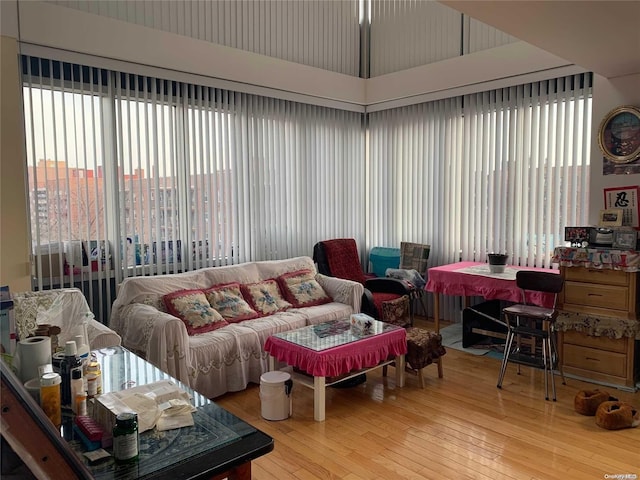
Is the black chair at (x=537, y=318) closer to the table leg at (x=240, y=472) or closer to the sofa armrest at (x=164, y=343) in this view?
the sofa armrest at (x=164, y=343)

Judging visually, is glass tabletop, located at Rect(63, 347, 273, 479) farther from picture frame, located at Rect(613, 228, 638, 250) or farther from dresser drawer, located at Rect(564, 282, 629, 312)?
picture frame, located at Rect(613, 228, 638, 250)

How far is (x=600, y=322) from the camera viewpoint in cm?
388

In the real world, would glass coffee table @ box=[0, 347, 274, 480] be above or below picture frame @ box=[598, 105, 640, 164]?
below

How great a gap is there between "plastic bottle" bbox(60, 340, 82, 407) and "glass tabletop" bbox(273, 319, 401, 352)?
1805mm

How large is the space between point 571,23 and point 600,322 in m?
2.31

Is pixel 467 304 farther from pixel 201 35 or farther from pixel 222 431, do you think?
pixel 222 431

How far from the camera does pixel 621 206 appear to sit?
4.12m

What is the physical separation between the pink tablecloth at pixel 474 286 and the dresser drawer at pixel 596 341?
12.1 inches

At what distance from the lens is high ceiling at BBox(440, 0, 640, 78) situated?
246 cm

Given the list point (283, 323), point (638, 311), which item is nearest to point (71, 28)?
point (283, 323)

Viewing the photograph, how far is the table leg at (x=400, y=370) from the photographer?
3.89 meters

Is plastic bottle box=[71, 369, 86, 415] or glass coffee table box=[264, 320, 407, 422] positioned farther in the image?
glass coffee table box=[264, 320, 407, 422]

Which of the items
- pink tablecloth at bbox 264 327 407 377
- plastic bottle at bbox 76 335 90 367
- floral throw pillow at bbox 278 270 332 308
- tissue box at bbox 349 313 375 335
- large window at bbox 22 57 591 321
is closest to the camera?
plastic bottle at bbox 76 335 90 367

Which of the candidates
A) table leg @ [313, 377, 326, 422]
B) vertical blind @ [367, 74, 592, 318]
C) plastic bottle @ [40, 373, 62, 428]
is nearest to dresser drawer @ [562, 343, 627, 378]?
vertical blind @ [367, 74, 592, 318]
